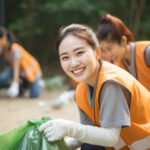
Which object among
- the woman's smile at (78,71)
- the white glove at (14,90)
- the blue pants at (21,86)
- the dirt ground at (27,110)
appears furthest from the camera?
the blue pants at (21,86)

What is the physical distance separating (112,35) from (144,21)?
5036 millimetres

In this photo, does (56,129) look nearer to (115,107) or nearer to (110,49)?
(115,107)

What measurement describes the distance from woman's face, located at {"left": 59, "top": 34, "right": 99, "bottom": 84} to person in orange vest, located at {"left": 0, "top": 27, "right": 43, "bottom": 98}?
2.97 m


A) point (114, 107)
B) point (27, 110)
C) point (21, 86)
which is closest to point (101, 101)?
point (114, 107)

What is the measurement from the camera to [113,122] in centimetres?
128

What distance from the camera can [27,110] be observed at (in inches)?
146

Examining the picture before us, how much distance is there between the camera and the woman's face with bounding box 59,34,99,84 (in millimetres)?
1357

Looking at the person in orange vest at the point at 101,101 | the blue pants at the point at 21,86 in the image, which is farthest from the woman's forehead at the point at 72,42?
the blue pants at the point at 21,86

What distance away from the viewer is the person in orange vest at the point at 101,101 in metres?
1.29

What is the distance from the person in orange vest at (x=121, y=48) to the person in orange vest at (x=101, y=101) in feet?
1.96

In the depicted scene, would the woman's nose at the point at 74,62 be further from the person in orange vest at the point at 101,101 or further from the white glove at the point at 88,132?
the white glove at the point at 88,132

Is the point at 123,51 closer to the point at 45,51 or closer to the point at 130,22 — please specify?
the point at 130,22

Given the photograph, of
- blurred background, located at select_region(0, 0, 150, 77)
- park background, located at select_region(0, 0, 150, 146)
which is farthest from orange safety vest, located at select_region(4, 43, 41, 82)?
blurred background, located at select_region(0, 0, 150, 77)

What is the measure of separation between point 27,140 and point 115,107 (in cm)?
54
